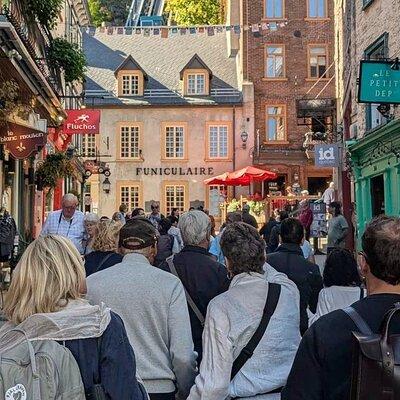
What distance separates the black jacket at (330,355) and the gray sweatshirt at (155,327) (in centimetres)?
134

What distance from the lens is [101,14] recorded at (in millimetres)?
62938


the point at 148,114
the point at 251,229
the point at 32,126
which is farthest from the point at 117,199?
the point at 251,229

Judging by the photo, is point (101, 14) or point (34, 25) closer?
point (34, 25)

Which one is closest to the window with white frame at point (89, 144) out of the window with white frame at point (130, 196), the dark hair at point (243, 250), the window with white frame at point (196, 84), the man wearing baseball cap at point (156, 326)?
the window with white frame at point (130, 196)

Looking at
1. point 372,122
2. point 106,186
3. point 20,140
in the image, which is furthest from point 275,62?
point 20,140

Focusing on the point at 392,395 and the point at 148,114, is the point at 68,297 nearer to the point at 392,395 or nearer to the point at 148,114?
the point at 392,395

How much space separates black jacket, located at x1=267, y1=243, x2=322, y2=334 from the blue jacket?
11.4 ft

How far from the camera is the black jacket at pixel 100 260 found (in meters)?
5.35

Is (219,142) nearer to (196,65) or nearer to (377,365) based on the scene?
(196,65)

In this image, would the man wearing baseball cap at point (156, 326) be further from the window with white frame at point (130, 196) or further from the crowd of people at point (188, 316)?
the window with white frame at point (130, 196)

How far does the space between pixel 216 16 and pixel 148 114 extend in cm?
1389

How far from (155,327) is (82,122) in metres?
19.1

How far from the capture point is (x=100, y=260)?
5543mm

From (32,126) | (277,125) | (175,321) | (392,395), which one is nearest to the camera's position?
(392,395)
